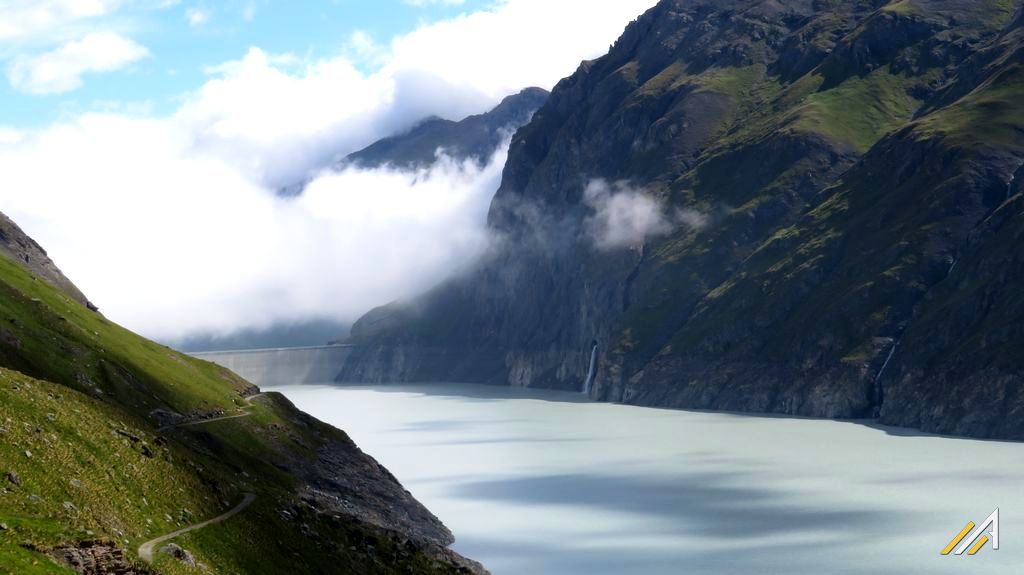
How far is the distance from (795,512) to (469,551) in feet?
97.9

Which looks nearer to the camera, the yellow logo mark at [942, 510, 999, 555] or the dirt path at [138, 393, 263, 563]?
the dirt path at [138, 393, 263, 563]

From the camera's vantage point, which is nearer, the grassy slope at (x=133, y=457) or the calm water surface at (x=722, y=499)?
the grassy slope at (x=133, y=457)

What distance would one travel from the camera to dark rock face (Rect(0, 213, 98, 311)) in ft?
367

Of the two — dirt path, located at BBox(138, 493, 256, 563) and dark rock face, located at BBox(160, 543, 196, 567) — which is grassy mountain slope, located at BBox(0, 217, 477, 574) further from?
dark rock face, located at BBox(160, 543, 196, 567)

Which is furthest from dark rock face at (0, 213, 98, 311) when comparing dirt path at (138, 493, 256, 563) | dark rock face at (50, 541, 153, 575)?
dark rock face at (50, 541, 153, 575)

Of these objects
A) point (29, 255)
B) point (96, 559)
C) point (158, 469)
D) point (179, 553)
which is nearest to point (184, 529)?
point (179, 553)

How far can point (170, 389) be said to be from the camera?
292 feet

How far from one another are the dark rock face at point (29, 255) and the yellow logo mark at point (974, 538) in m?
72.6

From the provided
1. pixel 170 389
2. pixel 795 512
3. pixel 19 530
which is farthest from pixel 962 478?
pixel 19 530

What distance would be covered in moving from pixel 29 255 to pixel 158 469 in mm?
65224

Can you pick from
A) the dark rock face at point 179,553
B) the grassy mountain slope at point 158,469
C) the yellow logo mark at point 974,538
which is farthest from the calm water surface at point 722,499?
the dark rock face at point 179,553

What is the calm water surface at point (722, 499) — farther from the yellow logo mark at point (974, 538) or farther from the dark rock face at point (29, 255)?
the dark rock face at point (29, 255)

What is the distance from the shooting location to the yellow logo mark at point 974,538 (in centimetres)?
8469

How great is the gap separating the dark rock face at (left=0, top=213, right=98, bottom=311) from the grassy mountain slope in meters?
13.9
